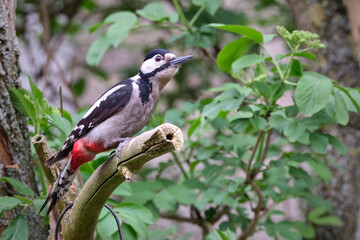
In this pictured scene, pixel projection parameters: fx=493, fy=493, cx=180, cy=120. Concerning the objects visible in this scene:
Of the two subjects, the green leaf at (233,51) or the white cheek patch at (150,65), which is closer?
the white cheek patch at (150,65)

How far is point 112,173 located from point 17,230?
560mm

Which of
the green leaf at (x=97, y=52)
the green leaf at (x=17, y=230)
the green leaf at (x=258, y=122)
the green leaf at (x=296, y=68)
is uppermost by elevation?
the green leaf at (x=97, y=52)

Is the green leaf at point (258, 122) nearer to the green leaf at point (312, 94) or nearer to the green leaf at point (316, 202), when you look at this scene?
the green leaf at point (312, 94)

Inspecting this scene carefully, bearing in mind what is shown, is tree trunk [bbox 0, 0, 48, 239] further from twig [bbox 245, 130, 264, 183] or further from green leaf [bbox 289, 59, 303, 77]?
green leaf [bbox 289, 59, 303, 77]

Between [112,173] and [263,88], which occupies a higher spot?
[112,173]

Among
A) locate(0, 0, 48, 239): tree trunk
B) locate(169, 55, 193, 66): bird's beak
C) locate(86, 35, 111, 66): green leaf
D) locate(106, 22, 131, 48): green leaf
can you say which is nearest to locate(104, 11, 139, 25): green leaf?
locate(106, 22, 131, 48): green leaf

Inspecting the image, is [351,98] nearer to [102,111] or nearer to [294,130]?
[294,130]

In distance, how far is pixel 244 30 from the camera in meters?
1.63

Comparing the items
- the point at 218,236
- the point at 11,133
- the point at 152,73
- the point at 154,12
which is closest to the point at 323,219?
the point at 218,236

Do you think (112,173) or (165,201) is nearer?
(112,173)

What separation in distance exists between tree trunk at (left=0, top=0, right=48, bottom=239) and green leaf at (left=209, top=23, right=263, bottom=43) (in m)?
0.71

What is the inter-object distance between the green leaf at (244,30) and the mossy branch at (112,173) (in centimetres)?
60

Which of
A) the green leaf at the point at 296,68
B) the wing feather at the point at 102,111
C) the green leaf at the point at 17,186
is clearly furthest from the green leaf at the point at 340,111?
the green leaf at the point at 17,186

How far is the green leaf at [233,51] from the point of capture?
1.72 m
